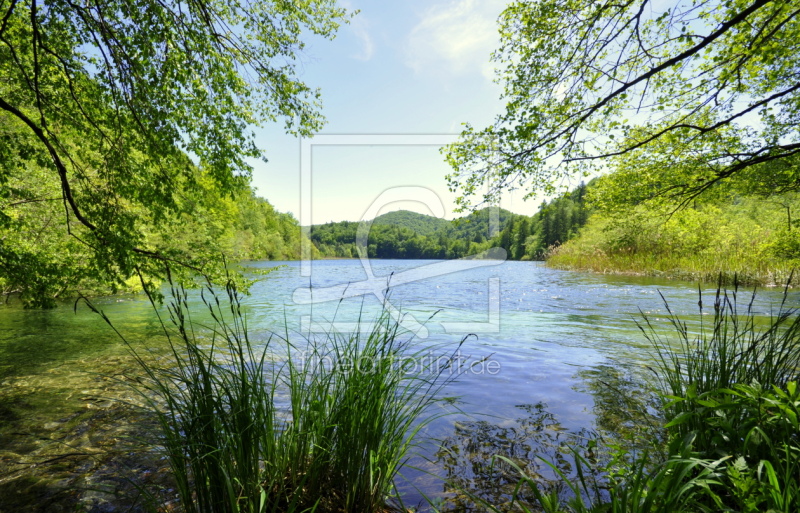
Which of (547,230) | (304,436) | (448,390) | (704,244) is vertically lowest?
(448,390)

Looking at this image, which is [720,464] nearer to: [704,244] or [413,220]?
[413,220]

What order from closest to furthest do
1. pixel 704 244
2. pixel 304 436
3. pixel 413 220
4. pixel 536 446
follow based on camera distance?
1. pixel 304 436
2. pixel 536 446
3. pixel 413 220
4. pixel 704 244

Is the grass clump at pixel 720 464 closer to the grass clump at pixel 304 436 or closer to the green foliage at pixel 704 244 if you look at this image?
the grass clump at pixel 304 436

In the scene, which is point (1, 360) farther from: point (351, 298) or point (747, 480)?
point (351, 298)

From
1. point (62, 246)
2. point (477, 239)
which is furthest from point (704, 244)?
point (62, 246)

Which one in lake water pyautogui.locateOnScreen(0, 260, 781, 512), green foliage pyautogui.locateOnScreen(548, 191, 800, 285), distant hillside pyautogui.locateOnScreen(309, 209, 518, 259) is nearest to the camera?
lake water pyautogui.locateOnScreen(0, 260, 781, 512)

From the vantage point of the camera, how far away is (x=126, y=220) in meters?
4.86

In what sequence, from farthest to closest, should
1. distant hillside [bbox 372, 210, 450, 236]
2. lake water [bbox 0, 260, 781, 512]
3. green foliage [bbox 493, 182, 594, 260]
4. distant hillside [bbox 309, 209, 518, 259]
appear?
green foliage [bbox 493, 182, 594, 260] < distant hillside [bbox 372, 210, 450, 236] < distant hillside [bbox 309, 209, 518, 259] < lake water [bbox 0, 260, 781, 512]

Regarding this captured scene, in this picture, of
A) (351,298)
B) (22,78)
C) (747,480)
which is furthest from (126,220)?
(351,298)

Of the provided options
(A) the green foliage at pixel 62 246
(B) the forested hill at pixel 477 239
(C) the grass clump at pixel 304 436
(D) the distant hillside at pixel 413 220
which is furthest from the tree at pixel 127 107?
(B) the forested hill at pixel 477 239

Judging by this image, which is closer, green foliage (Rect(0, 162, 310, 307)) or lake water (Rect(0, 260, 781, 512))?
lake water (Rect(0, 260, 781, 512))

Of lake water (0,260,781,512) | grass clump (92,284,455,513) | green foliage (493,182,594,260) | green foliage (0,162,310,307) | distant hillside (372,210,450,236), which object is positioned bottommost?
lake water (0,260,781,512)

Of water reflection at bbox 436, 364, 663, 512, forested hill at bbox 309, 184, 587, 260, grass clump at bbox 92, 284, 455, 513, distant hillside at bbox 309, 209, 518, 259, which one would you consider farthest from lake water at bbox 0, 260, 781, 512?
forested hill at bbox 309, 184, 587, 260

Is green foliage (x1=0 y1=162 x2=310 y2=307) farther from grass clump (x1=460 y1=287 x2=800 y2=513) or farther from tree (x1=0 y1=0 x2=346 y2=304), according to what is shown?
grass clump (x1=460 y1=287 x2=800 y2=513)
